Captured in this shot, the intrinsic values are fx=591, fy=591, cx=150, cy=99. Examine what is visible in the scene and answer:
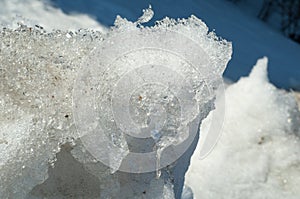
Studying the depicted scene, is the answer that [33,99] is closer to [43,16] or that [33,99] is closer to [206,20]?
[43,16]

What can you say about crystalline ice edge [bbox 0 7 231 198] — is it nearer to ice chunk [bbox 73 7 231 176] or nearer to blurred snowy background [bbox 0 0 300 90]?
ice chunk [bbox 73 7 231 176]

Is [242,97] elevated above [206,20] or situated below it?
below

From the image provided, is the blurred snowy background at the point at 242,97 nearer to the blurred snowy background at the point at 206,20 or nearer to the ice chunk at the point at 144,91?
the blurred snowy background at the point at 206,20

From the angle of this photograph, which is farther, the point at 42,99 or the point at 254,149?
the point at 254,149

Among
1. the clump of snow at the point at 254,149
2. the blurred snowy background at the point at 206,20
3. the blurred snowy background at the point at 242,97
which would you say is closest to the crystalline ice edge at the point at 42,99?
the blurred snowy background at the point at 242,97

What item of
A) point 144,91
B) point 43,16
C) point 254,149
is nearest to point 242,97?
point 254,149

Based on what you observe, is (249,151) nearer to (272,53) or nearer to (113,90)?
(272,53)

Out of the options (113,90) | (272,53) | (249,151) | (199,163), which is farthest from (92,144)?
(272,53)
